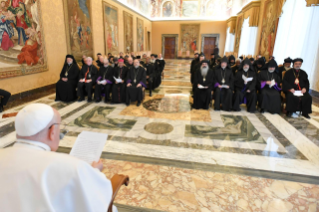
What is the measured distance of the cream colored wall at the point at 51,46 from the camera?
6.49 m

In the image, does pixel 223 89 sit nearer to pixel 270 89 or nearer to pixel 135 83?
pixel 270 89

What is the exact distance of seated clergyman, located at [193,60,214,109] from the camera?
5.85 metres

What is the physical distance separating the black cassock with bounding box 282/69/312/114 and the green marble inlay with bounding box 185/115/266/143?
140 cm

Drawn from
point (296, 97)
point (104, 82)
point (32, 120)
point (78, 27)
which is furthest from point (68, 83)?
point (296, 97)

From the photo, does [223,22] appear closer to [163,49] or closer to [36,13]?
[163,49]

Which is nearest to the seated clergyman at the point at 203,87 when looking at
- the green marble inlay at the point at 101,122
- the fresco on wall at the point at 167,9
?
the green marble inlay at the point at 101,122

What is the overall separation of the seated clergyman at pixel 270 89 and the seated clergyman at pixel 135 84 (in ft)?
11.3

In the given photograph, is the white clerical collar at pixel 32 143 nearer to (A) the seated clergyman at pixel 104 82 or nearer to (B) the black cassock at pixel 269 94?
(A) the seated clergyman at pixel 104 82

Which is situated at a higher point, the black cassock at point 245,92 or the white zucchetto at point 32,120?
the white zucchetto at point 32,120

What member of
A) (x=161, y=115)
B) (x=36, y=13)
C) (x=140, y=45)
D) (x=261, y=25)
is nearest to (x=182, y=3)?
(x=140, y=45)

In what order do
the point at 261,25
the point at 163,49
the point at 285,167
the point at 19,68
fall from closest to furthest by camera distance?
the point at 285,167
the point at 19,68
the point at 261,25
the point at 163,49

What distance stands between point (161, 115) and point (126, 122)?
1.00 metres

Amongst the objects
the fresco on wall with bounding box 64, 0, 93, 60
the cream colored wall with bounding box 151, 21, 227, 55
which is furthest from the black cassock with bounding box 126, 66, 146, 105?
the cream colored wall with bounding box 151, 21, 227, 55

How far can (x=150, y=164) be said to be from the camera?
122 inches
